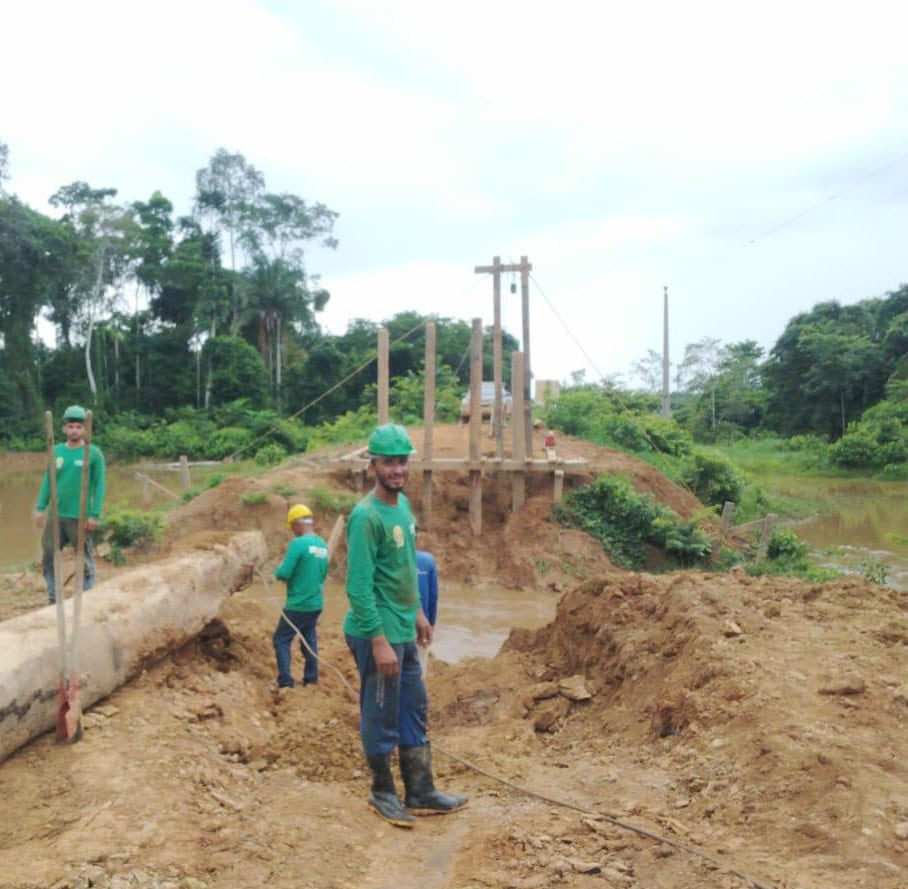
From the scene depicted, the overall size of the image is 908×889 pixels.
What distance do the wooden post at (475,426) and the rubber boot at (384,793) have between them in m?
9.25

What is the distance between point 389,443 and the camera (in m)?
4.00

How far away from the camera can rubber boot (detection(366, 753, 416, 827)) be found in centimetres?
397

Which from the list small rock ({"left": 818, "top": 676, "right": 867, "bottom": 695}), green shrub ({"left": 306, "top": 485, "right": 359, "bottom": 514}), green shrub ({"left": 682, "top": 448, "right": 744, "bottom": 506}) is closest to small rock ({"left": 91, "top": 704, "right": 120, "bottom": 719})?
small rock ({"left": 818, "top": 676, "right": 867, "bottom": 695})

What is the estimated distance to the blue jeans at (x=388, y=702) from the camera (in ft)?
13.2

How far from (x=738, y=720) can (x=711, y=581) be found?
2.71 m

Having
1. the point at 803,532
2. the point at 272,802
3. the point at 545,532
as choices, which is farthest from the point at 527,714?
the point at 803,532

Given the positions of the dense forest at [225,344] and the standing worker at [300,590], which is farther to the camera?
the dense forest at [225,344]

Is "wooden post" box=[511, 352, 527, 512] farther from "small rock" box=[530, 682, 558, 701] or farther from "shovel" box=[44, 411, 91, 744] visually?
"shovel" box=[44, 411, 91, 744]

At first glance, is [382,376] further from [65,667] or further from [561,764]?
[65,667]

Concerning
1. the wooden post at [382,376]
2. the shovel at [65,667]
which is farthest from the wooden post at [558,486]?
the shovel at [65,667]

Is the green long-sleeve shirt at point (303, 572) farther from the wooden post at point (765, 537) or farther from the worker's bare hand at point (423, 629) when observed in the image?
the wooden post at point (765, 537)

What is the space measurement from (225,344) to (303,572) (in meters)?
32.0

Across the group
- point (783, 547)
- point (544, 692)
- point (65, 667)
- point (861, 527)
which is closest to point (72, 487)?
point (65, 667)

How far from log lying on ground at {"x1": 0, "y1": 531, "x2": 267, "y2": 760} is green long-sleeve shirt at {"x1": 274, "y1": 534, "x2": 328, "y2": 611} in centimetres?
51
